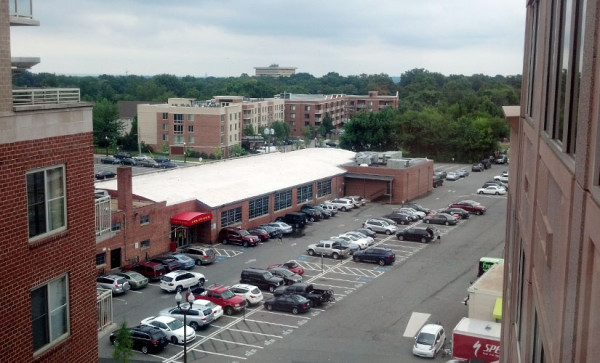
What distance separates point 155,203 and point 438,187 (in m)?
33.1

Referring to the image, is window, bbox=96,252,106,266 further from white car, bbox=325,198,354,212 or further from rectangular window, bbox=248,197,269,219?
white car, bbox=325,198,354,212

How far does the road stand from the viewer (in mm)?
23641

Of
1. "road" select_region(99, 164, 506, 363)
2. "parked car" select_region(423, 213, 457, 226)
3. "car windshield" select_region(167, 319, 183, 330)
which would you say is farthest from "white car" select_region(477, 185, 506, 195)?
"car windshield" select_region(167, 319, 183, 330)

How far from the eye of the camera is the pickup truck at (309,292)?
94.1ft

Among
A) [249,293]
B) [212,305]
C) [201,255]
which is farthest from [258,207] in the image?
[212,305]

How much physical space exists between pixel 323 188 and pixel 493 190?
1541 cm

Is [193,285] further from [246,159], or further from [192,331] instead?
[246,159]

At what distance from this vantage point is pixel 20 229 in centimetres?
780

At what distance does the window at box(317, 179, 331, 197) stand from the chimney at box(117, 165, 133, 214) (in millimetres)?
20508

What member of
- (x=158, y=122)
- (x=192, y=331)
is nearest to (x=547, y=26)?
(x=192, y=331)

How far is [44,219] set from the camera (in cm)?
835

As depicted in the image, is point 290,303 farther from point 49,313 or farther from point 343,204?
point 343,204

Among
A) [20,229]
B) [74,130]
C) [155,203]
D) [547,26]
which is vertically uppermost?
[547,26]

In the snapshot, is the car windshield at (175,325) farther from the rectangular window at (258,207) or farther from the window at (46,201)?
the rectangular window at (258,207)
